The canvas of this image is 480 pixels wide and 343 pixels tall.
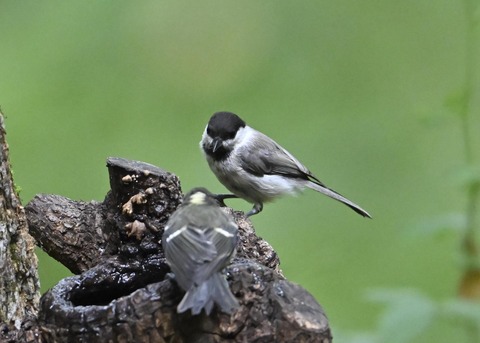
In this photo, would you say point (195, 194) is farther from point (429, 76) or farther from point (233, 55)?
point (429, 76)

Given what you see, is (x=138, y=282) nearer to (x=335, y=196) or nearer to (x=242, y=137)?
(x=242, y=137)

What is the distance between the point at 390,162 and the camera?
461 centimetres

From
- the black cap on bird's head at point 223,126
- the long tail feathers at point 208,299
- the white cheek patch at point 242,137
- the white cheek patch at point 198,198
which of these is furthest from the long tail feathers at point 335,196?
the long tail feathers at point 208,299

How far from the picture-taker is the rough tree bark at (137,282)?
5.24 feet

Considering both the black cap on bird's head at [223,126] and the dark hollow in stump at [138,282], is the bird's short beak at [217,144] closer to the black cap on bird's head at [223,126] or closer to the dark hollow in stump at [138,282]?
the black cap on bird's head at [223,126]

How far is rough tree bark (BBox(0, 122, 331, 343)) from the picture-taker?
1597 millimetres

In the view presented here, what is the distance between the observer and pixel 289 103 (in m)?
4.54

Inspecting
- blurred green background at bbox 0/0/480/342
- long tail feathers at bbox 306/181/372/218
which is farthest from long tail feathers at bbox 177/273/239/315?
blurred green background at bbox 0/0/480/342

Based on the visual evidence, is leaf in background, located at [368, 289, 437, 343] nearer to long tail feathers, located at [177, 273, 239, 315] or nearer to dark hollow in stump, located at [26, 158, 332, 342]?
dark hollow in stump, located at [26, 158, 332, 342]

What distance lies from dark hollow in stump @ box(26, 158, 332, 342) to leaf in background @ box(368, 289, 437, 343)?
0.34m

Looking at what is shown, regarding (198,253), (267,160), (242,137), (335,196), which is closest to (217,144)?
(242,137)

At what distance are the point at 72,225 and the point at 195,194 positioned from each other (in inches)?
16.9

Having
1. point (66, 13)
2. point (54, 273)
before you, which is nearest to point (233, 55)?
point (66, 13)

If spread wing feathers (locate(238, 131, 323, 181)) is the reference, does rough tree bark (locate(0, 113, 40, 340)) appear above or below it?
below
